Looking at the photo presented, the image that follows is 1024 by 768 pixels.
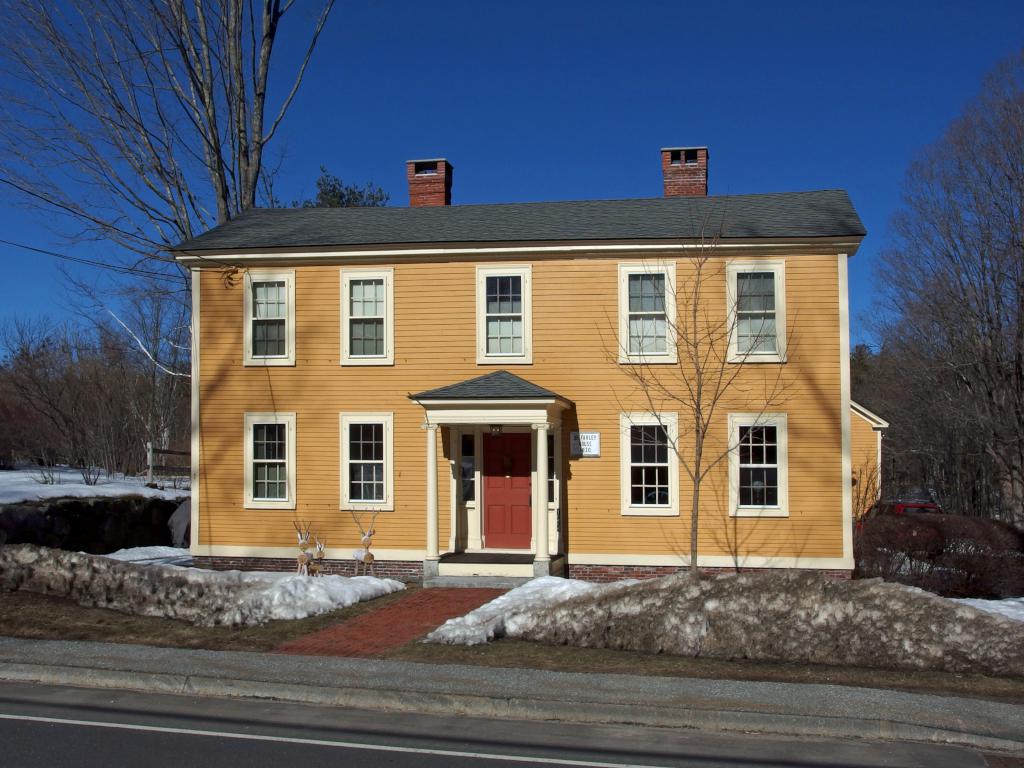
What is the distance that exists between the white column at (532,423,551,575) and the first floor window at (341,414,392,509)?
2.93 meters

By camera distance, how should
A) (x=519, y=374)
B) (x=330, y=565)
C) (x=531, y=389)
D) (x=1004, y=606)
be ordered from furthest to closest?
(x=330, y=565) → (x=519, y=374) → (x=531, y=389) → (x=1004, y=606)

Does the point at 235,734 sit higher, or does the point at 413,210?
the point at 413,210

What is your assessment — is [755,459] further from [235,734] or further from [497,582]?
[235,734]

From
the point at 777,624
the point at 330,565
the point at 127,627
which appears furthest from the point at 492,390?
the point at 777,624

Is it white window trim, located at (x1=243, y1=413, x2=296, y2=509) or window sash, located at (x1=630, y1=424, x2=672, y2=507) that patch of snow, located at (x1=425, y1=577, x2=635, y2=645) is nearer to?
window sash, located at (x1=630, y1=424, x2=672, y2=507)

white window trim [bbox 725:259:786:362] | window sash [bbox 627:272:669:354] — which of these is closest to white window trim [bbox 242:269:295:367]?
window sash [bbox 627:272:669:354]

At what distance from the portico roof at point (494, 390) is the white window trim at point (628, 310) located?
142 centimetres

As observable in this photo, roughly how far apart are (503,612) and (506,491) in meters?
5.52

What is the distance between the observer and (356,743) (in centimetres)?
750

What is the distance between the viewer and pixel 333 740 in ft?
24.8

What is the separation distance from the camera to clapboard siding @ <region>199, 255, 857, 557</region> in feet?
53.5

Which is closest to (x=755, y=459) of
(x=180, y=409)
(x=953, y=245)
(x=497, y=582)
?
(x=497, y=582)

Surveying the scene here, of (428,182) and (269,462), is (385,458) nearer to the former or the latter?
(269,462)

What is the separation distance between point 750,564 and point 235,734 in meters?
10.6
